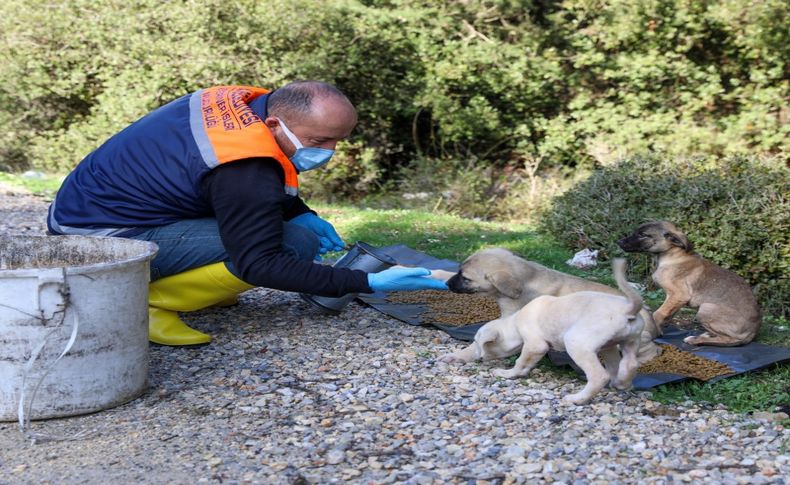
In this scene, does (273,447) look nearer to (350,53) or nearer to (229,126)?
(229,126)

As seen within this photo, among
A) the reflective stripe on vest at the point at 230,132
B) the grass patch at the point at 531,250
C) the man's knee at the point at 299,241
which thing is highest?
the reflective stripe on vest at the point at 230,132

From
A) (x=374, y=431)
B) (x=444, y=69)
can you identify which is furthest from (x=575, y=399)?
(x=444, y=69)

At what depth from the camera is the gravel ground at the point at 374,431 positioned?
354 cm

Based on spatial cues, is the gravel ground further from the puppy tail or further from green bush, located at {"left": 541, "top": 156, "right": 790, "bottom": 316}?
green bush, located at {"left": 541, "top": 156, "right": 790, "bottom": 316}

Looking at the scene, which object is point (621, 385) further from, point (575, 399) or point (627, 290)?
point (627, 290)

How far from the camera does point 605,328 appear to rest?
13.9 ft

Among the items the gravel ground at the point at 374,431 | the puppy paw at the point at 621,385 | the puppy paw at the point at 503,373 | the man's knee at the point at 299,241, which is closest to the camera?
the gravel ground at the point at 374,431

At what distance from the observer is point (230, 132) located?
15.3 feet

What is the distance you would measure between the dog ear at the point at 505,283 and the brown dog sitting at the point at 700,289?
1154 mm

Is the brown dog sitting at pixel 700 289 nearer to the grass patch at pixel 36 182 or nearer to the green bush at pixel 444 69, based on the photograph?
the green bush at pixel 444 69

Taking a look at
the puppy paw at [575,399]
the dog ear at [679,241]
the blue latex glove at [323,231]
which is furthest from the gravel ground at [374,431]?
the dog ear at [679,241]

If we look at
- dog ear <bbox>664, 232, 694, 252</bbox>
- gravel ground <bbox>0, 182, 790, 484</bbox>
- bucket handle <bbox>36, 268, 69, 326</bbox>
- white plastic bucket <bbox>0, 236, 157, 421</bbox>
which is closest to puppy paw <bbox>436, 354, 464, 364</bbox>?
gravel ground <bbox>0, 182, 790, 484</bbox>

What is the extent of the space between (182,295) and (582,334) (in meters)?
2.39

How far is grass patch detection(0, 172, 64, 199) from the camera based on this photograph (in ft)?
40.8
